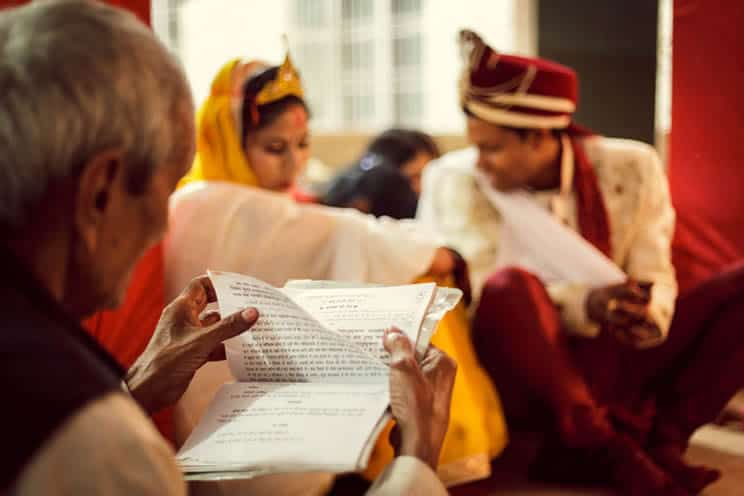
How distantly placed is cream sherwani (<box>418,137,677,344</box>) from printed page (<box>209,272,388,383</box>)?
47.8 inches

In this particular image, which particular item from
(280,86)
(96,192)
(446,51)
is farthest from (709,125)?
(446,51)

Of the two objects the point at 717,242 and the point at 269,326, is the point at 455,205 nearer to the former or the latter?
the point at 717,242

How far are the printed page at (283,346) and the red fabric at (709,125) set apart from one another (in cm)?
107

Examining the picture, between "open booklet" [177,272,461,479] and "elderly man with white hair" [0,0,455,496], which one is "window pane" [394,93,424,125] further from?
"elderly man with white hair" [0,0,455,496]

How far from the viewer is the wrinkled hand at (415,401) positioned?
969mm

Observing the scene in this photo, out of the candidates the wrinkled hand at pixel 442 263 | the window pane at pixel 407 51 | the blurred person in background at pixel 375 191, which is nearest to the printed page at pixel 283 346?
the wrinkled hand at pixel 442 263

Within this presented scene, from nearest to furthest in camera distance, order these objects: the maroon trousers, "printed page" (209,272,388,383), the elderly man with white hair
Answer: the elderly man with white hair
"printed page" (209,272,388,383)
the maroon trousers

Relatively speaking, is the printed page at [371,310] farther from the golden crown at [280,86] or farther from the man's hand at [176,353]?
the golden crown at [280,86]

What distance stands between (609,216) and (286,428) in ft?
4.86

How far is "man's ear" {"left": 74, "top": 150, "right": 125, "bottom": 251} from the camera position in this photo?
0.73 metres

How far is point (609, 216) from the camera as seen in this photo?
7.54 ft

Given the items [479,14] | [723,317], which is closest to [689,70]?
[723,317]

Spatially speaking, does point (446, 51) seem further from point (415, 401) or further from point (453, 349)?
point (415, 401)

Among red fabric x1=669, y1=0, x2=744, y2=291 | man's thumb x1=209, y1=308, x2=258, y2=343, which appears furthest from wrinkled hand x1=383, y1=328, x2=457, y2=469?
red fabric x1=669, y1=0, x2=744, y2=291
